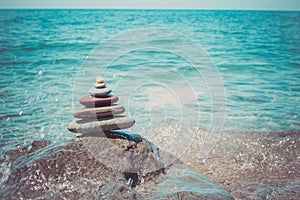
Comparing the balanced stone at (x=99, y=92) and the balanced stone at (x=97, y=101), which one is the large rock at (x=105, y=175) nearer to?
the balanced stone at (x=97, y=101)

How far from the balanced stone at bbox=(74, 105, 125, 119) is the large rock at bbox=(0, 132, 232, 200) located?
0.30 meters

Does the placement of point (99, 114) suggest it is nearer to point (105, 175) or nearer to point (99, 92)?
point (99, 92)

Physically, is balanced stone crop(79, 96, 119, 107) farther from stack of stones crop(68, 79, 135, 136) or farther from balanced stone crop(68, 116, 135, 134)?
balanced stone crop(68, 116, 135, 134)

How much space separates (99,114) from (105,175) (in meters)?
0.85

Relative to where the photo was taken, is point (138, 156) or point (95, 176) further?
point (138, 156)

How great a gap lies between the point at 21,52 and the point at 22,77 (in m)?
6.22

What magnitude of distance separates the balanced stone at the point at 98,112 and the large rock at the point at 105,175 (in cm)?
30

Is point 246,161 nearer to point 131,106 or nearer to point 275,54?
point 131,106

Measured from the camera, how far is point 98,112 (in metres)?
3.60

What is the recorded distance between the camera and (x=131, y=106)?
25.2 feet

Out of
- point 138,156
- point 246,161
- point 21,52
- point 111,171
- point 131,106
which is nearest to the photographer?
point 111,171

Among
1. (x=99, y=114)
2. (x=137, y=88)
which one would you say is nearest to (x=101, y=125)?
(x=99, y=114)

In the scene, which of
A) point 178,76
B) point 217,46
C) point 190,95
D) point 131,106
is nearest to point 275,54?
point 217,46

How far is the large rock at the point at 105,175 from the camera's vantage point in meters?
2.85
